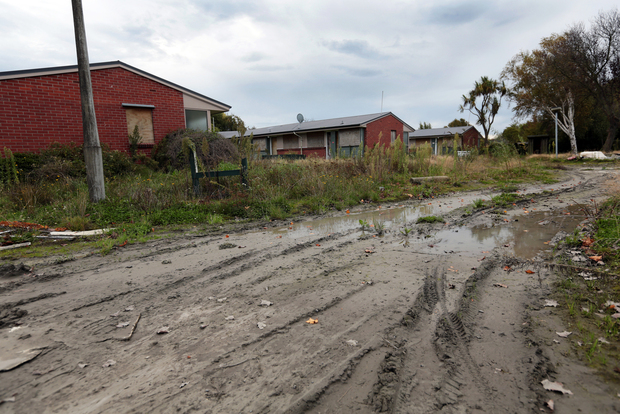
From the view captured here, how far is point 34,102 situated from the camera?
1205cm

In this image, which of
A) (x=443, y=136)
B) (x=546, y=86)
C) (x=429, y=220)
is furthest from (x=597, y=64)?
(x=429, y=220)

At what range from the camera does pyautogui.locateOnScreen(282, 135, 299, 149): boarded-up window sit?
31594 mm

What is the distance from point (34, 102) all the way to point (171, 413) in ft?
47.9

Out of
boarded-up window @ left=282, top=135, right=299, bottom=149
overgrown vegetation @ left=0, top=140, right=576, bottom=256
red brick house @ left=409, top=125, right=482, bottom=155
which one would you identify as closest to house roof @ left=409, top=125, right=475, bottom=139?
red brick house @ left=409, top=125, right=482, bottom=155

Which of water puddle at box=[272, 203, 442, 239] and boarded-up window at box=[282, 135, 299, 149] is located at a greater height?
boarded-up window at box=[282, 135, 299, 149]

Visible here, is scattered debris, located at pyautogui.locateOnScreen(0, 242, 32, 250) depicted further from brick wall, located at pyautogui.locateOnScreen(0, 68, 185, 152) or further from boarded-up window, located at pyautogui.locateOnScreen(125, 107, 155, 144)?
boarded-up window, located at pyautogui.locateOnScreen(125, 107, 155, 144)

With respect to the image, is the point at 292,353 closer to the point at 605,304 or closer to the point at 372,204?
the point at 605,304

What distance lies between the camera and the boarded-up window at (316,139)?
29766 mm

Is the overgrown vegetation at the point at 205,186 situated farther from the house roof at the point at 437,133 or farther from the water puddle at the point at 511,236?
the house roof at the point at 437,133

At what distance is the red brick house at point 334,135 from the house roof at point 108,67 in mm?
8884

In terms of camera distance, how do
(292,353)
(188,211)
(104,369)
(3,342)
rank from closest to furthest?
(104,369)
(292,353)
(3,342)
(188,211)

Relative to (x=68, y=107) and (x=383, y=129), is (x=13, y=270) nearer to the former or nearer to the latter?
(x=68, y=107)

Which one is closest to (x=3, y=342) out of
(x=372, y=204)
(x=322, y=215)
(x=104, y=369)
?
(x=104, y=369)

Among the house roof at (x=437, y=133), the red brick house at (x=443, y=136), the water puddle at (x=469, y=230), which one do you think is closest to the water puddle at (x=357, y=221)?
the water puddle at (x=469, y=230)
